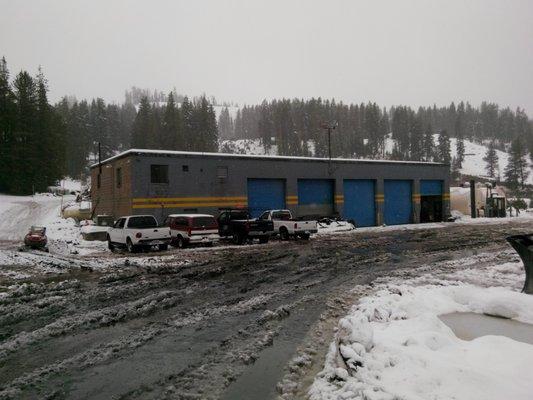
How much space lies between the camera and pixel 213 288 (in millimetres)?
10742

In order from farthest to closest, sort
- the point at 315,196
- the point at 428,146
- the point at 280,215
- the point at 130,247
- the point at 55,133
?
the point at 428,146 < the point at 55,133 < the point at 315,196 < the point at 280,215 < the point at 130,247

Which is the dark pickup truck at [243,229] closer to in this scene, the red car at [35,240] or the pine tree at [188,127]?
the red car at [35,240]

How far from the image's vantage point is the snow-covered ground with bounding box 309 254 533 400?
4234 millimetres

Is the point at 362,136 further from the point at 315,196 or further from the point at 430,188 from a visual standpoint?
the point at 315,196

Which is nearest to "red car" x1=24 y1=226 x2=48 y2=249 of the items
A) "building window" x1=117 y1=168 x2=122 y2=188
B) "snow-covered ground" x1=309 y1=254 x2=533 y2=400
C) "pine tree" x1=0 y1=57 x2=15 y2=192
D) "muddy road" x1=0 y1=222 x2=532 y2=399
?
"building window" x1=117 y1=168 x2=122 y2=188

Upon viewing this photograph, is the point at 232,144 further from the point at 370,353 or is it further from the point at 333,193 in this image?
the point at 370,353

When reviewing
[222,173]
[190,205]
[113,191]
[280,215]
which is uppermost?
[222,173]

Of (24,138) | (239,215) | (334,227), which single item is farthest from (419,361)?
(24,138)

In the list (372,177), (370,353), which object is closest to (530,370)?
(370,353)

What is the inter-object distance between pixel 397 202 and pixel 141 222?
29.6m

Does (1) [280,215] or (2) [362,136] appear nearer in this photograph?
(1) [280,215]

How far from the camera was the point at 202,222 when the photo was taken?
73.9ft

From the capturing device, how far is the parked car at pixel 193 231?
22047mm

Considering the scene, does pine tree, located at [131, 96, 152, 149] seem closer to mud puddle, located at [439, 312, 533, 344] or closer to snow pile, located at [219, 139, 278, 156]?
snow pile, located at [219, 139, 278, 156]
